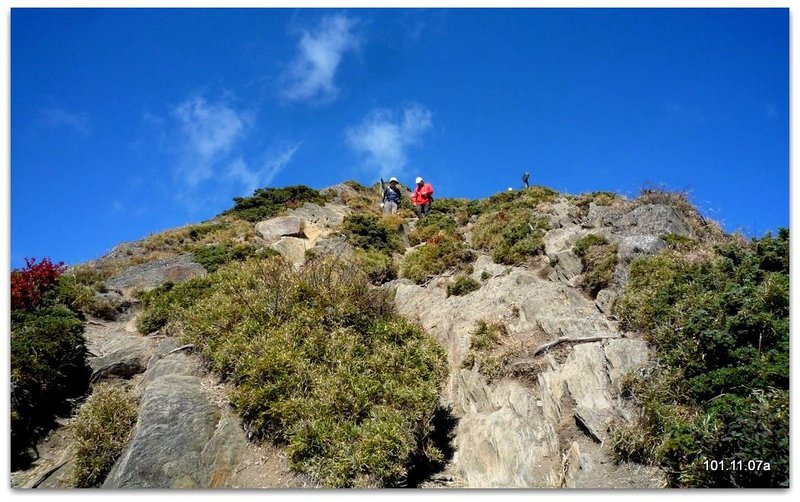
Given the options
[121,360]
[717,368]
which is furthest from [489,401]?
[121,360]

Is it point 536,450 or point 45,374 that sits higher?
point 45,374

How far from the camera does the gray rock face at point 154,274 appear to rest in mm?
16125

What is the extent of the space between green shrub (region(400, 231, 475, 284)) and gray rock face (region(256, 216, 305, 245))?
616 cm

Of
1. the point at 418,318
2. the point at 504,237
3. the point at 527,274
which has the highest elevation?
the point at 504,237

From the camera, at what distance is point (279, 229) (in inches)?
866

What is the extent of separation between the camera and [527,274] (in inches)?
537

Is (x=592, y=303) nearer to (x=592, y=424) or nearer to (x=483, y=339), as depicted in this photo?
(x=483, y=339)

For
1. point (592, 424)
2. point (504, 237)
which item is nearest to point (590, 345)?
point (592, 424)

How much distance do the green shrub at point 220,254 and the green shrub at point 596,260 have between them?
446 inches

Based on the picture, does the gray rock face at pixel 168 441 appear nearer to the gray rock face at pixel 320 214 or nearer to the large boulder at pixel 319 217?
the large boulder at pixel 319 217

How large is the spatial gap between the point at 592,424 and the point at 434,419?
2954 millimetres

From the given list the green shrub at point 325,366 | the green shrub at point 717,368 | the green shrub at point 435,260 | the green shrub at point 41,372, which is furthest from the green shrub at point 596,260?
the green shrub at point 41,372

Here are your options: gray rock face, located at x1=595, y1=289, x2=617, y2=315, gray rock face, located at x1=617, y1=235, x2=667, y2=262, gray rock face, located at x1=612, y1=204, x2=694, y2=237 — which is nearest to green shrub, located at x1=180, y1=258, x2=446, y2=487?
gray rock face, located at x1=595, y1=289, x2=617, y2=315

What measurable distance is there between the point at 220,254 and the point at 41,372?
367 inches
